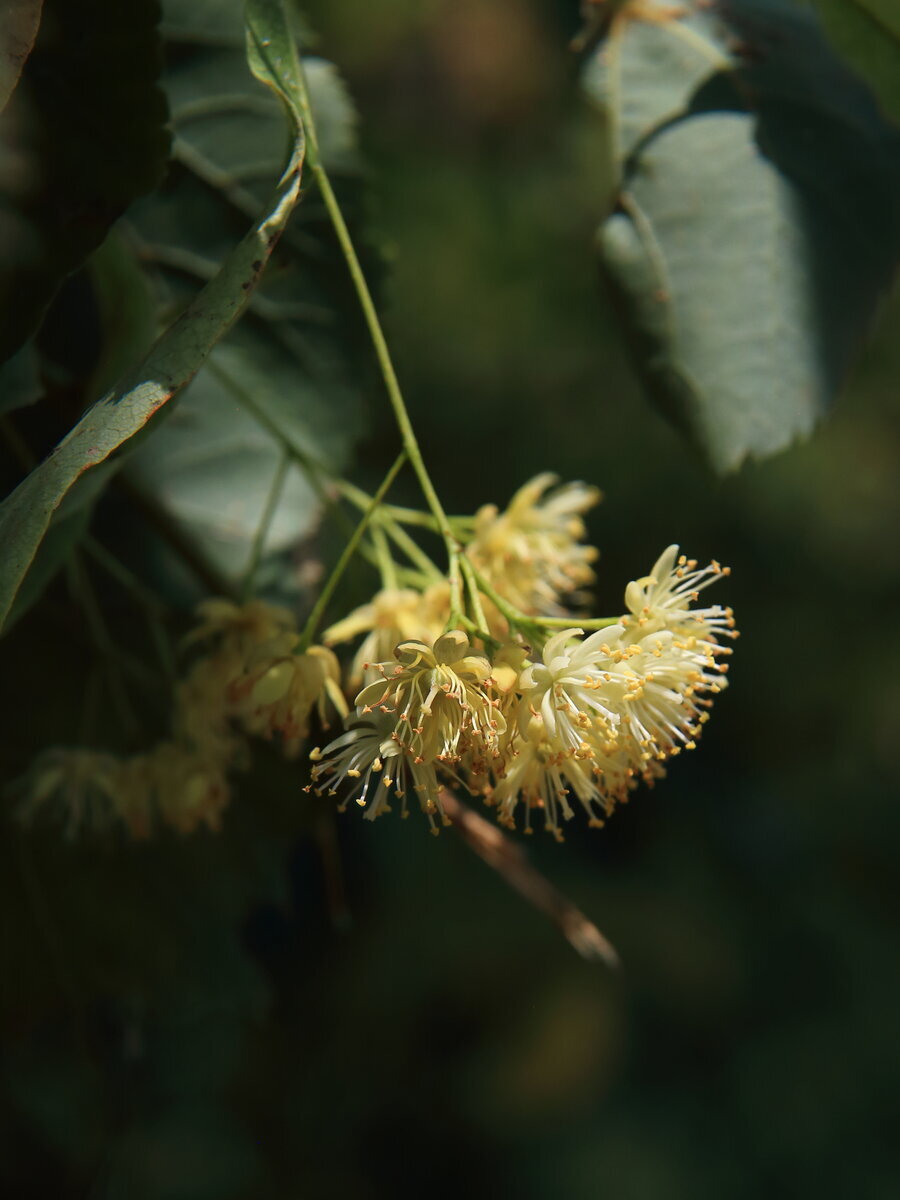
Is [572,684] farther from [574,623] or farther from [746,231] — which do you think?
[746,231]

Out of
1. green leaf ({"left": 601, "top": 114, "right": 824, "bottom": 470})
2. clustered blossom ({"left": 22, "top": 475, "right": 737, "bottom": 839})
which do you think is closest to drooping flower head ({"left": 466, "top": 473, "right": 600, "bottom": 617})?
clustered blossom ({"left": 22, "top": 475, "right": 737, "bottom": 839})

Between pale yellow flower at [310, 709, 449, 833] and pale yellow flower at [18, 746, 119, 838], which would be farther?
pale yellow flower at [18, 746, 119, 838]

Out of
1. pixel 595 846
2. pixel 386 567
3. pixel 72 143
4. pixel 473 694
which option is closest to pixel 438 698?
pixel 473 694

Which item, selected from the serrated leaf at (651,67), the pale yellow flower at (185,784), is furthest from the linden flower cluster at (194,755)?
the serrated leaf at (651,67)

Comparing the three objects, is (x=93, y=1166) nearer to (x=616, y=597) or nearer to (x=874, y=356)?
(x=616, y=597)

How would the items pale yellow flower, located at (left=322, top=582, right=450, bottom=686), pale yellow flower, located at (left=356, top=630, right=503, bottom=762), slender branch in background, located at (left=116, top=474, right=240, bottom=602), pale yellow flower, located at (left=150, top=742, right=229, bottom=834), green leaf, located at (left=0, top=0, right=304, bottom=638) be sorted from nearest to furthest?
green leaf, located at (left=0, top=0, right=304, bottom=638), pale yellow flower, located at (left=356, top=630, right=503, bottom=762), pale yellow flower, located at (left=322, top=582, right=450, bottom=686), pale yellow flower, located at (left=150, top=742, right=229, bottom=834), slender branch in background, located at (left=116, top=474, right=240, bottom=602)

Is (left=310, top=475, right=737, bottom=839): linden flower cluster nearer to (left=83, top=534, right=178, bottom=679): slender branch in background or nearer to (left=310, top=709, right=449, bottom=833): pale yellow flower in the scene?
(left=310, top=709, right=449, bottom=833): pale yellow flower

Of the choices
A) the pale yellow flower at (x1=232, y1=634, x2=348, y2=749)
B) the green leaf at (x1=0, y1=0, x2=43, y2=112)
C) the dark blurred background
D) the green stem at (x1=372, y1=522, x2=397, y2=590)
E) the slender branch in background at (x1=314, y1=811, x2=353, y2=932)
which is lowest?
the dark blurred background

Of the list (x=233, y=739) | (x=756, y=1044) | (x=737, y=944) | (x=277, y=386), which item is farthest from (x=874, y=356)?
(x=233, y=739)
